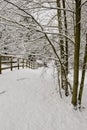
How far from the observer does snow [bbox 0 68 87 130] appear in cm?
556

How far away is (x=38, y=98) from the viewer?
24.4ft

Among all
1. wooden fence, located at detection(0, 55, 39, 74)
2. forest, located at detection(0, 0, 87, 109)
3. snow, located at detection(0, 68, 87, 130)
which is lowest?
snow, located at detection(0, 68, 87, 130)

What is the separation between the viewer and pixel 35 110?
252 inches

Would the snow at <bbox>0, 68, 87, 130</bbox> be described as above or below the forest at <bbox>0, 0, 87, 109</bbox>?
below

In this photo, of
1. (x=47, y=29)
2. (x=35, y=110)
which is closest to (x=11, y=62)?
(x=47, y=29)

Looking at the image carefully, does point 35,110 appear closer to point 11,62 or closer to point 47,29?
point 47,29

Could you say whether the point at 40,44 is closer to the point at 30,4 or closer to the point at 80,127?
the point at 30,4

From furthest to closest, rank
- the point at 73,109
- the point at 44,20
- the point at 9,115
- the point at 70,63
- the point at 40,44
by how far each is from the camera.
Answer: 1. the point at 70,63
2. the point at 40,44
3. the point at 44,20
4. the point at 73,109
5. the point at 9,115

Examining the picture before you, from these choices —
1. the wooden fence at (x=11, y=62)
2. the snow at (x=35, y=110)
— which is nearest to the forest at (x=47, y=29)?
the snow at (x=35, y=110)

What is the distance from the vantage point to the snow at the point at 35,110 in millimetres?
5559

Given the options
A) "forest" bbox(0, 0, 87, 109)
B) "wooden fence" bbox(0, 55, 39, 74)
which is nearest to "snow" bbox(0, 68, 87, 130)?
"forest" bbox(0, 0, 87, 109)

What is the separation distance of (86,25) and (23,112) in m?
3.58

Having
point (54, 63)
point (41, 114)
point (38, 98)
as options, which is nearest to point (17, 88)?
point (38, 98)

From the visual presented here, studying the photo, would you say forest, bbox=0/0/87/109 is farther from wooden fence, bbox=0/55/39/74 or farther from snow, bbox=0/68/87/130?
wooden fence, bbox=0/55/39/74
